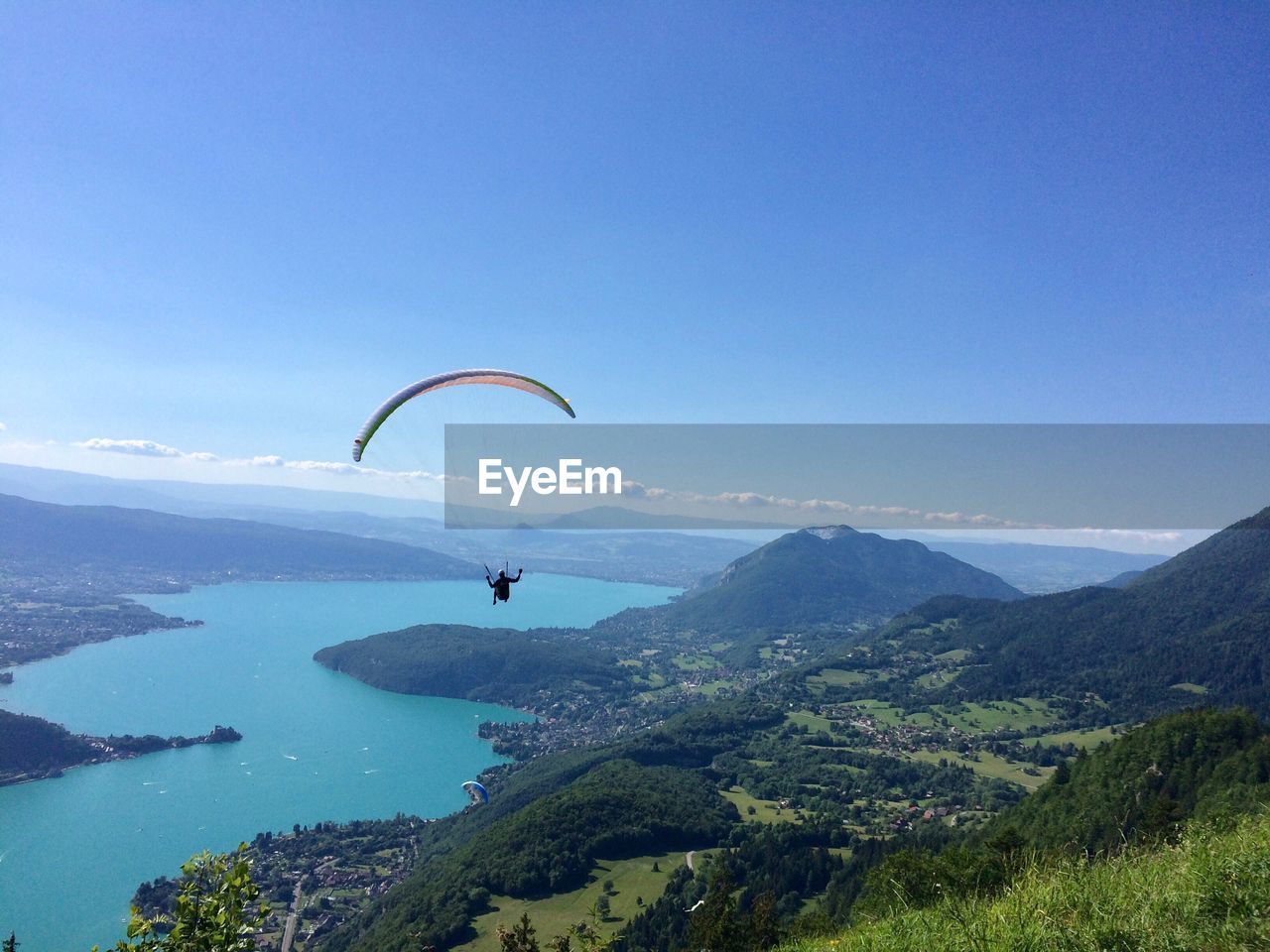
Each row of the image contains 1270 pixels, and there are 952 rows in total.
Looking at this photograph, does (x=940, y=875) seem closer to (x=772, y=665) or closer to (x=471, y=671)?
(x=471, y=671)

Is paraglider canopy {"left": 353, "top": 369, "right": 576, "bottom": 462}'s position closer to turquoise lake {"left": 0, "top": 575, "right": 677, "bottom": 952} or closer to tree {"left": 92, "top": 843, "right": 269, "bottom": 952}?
tree {"left": 92, "top": 843, "right": 269, "bottom": 952}

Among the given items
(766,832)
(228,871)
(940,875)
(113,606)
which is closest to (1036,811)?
(766,832)

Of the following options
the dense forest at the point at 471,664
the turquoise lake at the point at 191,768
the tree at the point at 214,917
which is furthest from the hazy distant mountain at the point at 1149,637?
the tree at the point at 214,917

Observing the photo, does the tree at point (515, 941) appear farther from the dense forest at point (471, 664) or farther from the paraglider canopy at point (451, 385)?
the dense forest at point (471, 664)

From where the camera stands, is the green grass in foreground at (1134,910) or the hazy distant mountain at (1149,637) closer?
the green grass in foreground at (1134,910)

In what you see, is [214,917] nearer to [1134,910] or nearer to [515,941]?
[515,941]
